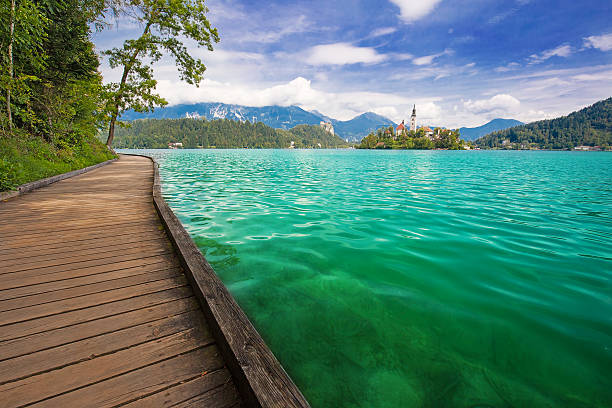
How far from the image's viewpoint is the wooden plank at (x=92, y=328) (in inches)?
78.2

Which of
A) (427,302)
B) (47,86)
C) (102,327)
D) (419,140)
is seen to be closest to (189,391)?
(102,327)

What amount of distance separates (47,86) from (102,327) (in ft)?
59.8

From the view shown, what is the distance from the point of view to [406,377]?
2.35 m

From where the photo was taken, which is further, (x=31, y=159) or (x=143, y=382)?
(x=31, y=159)

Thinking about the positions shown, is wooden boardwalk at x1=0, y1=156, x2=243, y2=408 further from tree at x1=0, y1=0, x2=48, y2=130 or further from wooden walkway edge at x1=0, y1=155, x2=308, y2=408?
tree at x1=0, y1=0, x2=48, y2=130

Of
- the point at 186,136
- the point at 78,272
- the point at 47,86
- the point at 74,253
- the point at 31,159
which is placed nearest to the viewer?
the point at 78,272

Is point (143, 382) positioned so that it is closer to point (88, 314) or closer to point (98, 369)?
point (98, 369)

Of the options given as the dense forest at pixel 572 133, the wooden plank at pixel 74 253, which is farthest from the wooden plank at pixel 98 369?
the dense forest at pixel 572 133

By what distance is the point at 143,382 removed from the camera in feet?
5.61

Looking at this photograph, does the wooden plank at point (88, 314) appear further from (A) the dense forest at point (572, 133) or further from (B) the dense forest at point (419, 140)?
(A) the dense forest at point (572, 133)

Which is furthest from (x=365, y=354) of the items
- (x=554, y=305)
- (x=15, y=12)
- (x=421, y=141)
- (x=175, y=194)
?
(x=421, y=141)

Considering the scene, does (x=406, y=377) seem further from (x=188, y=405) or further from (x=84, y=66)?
(x=84, y=66)

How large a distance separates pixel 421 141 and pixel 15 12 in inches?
5989

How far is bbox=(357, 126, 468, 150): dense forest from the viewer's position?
14088 cm
